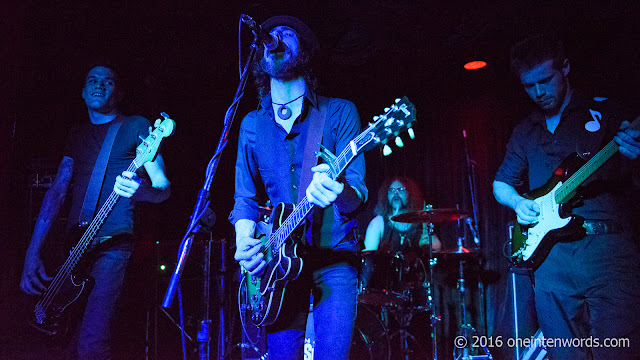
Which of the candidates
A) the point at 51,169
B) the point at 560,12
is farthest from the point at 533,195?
the point at 51,169

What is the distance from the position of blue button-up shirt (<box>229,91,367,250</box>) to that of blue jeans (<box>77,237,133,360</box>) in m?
1.09

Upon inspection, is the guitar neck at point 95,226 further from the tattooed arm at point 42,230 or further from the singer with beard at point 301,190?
the singer with beard at point 301,190

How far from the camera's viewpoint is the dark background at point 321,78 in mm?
5102

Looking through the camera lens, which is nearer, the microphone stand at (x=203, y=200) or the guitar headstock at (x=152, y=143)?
the microphone stand at (x=203, y=200)

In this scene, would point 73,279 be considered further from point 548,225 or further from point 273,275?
point 548,225

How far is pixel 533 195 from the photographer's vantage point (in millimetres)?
3404

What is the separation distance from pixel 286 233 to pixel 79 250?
1.78m

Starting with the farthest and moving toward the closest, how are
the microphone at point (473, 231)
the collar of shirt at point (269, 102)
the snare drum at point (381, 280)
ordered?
the microphone at point (473, 231) → the snare drum at point (381, 280) → the collar of shirt at point (269, 102)

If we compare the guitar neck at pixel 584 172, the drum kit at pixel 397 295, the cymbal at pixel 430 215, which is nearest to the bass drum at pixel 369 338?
the drum kit at pixel 397 295

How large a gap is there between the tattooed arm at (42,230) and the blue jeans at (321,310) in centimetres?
207

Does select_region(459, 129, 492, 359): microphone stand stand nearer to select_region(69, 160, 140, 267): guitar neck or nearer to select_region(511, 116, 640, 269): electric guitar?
select_region(511, 116, 640, 269): electric guitar

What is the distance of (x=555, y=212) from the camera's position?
3123 millimetres

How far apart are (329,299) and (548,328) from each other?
5.64 ft

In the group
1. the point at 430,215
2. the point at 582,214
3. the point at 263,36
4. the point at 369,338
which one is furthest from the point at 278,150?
the point at 369,338
